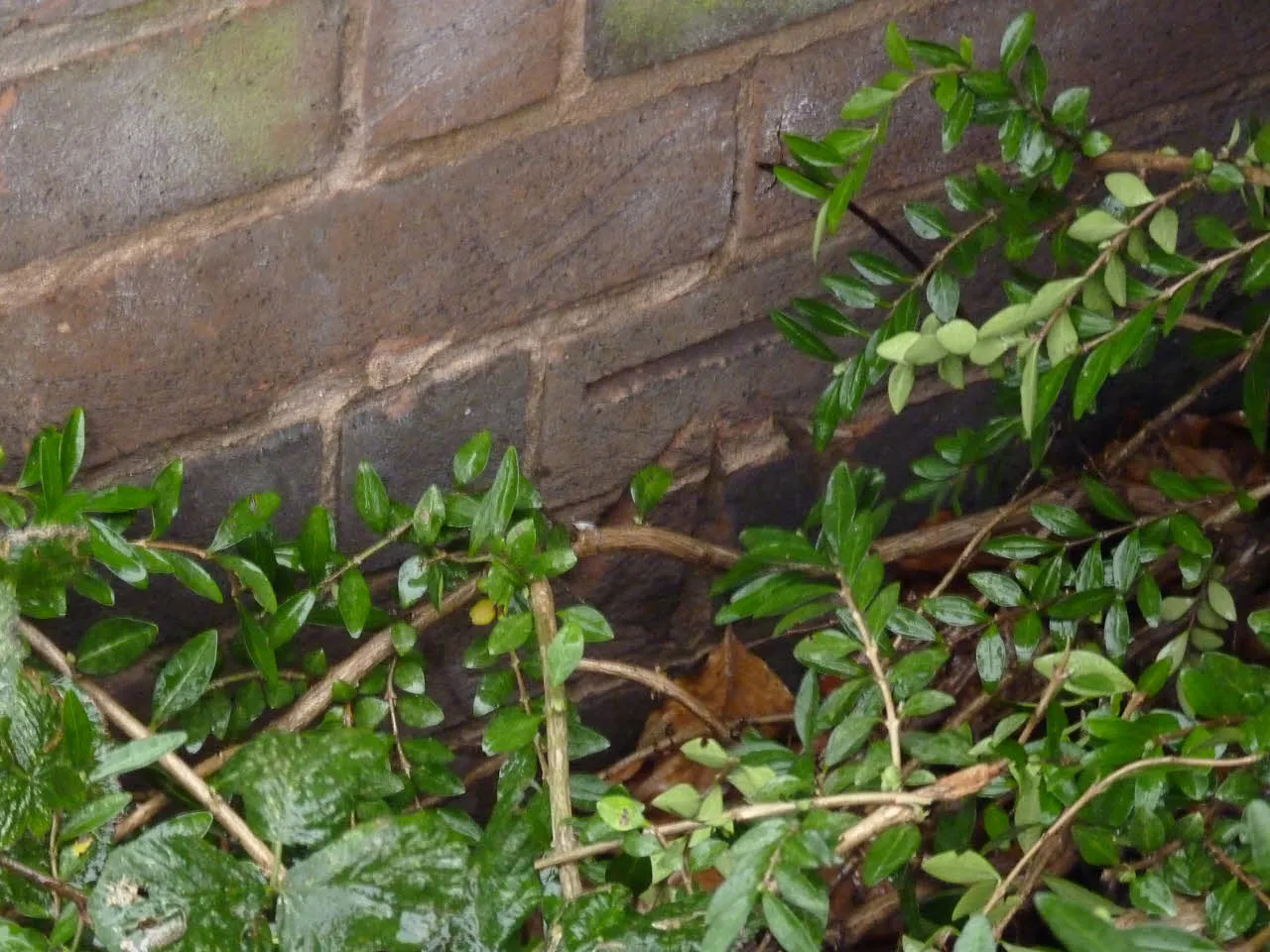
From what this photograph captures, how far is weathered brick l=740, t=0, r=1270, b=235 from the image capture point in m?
1.46

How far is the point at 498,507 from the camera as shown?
4.06 ft

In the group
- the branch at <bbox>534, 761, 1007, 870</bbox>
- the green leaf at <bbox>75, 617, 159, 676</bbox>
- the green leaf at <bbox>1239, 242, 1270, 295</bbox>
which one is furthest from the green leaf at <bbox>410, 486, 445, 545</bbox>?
the green leaf at <bbox>1239, 242, 1270, 295</bbox>

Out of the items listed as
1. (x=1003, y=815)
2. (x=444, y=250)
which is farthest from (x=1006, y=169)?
(x=1003, y=815)

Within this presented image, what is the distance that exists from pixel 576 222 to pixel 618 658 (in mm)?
610

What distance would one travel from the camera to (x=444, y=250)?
136 cm

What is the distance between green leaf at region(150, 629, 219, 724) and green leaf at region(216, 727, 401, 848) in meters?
0.14

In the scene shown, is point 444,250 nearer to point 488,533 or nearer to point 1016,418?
point 488,533

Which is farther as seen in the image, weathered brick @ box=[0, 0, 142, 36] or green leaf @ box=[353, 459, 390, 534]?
green leaf @ box=[353, 459, 390, 534]

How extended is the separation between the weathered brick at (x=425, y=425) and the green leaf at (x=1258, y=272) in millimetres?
689

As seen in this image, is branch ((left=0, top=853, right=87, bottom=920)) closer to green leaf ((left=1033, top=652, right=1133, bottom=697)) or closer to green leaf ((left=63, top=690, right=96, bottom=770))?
green leaf ((left=63, top=690, right=96, bottom=770))

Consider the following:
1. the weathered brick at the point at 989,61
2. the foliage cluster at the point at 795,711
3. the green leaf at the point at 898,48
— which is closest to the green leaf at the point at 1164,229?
the foliage cluster at the point at 795,711

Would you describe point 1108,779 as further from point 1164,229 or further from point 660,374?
point 660,374

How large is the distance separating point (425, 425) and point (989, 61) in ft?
2.36

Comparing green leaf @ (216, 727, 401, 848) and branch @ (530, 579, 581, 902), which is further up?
green leaf @ (216, 727, 401, 848)
